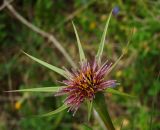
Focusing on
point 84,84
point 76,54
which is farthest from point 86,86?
point 76,54

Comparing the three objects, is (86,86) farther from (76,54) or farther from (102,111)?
(76,54)

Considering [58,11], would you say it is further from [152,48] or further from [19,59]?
[152,48]

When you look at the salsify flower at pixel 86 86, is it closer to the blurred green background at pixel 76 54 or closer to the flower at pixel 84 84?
the flower at pixel 84 84

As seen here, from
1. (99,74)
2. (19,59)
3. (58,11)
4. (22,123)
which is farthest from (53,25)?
(99,74)

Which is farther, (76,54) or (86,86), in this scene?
(76,54)

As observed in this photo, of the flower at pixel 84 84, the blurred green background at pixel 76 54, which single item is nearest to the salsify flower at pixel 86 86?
the flower at pixel 84 84

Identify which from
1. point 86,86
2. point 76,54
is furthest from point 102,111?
point 76,54
